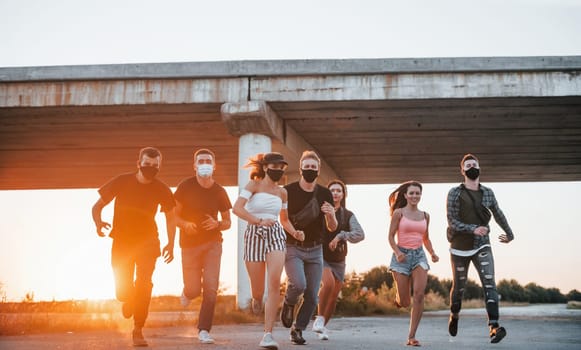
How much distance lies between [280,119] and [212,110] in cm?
158

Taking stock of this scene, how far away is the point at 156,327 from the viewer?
11773mm

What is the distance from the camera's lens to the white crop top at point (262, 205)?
7.30 meters

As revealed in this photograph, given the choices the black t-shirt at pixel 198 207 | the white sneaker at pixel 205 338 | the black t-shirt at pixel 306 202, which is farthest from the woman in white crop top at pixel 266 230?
the white sneaker at pixel 205 338

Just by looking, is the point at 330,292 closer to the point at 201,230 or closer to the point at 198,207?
the point at 201,230

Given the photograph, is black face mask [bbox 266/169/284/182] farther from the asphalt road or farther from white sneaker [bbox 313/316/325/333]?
white sneaker [bbox 313/316/325/333]

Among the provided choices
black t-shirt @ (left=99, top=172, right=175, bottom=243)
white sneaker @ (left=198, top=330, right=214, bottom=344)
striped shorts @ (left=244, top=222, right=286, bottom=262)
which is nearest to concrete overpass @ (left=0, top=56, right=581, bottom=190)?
white sneaker @ (left=198, top=330, right=214, bottom=344)

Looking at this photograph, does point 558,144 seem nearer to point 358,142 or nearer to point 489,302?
point 358,142

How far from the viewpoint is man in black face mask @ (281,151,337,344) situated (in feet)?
25.4

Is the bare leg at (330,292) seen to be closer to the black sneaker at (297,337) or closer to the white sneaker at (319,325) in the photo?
the white sneaker at (319,325)

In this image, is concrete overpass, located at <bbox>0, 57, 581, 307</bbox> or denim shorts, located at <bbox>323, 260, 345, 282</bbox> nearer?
denim shorts, located at <bbox>323, 260, 345, 282</bbox>

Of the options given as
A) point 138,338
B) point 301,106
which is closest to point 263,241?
point 138,338

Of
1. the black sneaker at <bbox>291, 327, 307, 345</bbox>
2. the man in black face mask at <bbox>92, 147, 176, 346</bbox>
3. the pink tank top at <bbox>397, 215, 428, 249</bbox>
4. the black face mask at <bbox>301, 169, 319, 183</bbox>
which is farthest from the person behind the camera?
the pink tank top at <bbox>397, 215, 428, 249</bbox>

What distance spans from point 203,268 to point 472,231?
3.08 meters

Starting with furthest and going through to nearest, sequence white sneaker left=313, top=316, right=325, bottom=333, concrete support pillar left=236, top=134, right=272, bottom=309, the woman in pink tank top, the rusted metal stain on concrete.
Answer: concrete support pillar left=236, top=134, right=272, bottom=309 → the rusted metal stain on concrete → white sneaker left=313, top=316, right=325, bottom=333 → the woman in pink tank top
